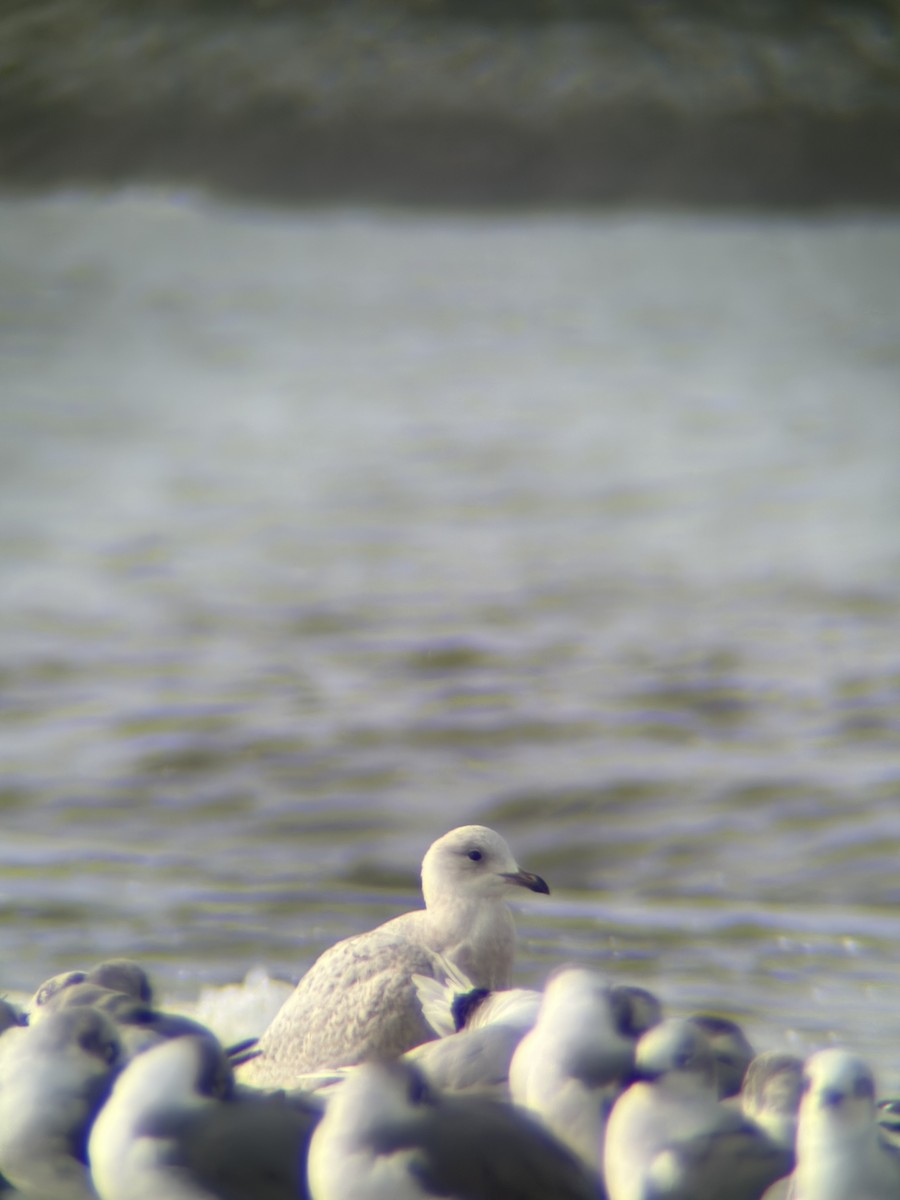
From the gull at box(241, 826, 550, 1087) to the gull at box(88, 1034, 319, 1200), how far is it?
0.25 metres

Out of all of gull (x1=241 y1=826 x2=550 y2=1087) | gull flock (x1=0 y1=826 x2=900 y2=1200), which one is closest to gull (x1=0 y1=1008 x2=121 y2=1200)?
gull flock (x1=0 y1=826 x2=900 y2=1200)

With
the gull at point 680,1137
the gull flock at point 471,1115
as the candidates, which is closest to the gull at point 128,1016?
the gull flock at point 471,1115

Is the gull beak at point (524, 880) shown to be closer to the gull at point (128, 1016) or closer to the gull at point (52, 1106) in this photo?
the gull at point (128, 1016)

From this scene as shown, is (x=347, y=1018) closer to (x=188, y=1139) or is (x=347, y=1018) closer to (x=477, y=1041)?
(x=477, y=1041)

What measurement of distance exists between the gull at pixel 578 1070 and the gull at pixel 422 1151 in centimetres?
3

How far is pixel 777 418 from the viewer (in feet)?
25.2

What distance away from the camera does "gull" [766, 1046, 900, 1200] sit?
128 centimetres

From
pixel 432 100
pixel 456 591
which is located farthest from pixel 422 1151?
pixel 456 591

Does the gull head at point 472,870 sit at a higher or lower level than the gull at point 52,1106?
higher

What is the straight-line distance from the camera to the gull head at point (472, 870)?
1872 mm

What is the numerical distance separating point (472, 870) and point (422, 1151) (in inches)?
23.3

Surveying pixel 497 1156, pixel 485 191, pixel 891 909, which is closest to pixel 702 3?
pixel 485 191

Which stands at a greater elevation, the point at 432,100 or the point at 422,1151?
the point at 432,100

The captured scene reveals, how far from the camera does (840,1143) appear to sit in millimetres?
1286
